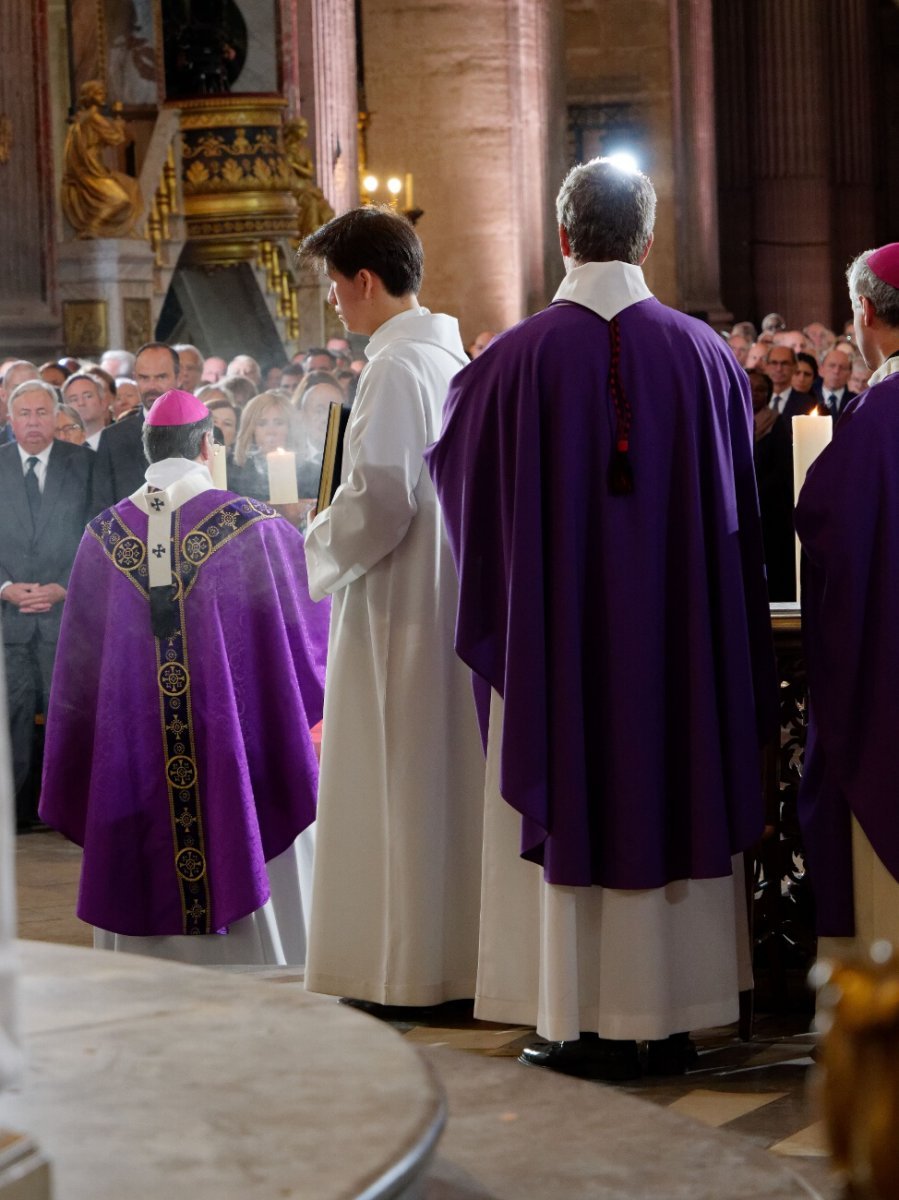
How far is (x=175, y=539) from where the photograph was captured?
543cm

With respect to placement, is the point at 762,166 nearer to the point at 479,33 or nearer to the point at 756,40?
the point at 756,40

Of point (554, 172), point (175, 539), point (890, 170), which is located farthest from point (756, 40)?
point (175, 539)

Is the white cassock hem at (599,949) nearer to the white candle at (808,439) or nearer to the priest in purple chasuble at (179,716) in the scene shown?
the white candle at (808,439)

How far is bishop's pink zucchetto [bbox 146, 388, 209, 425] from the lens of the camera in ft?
18.0

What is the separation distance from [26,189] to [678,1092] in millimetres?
9593

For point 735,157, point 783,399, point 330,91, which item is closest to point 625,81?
point 735,157

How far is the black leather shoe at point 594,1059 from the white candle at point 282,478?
187 cm

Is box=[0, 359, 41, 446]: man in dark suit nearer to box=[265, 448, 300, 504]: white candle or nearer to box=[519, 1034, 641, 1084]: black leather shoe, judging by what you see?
box=[265, 448, 300, 504]: white candle

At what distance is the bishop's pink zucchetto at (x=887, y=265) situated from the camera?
4293 millimetres

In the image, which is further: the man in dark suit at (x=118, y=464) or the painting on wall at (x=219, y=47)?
the painting on wall at (x=219, y=47)

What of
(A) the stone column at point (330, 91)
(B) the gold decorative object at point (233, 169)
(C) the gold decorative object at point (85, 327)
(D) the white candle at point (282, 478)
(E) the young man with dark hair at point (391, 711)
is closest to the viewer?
(E) the young man with dark hair at point (391, 711)

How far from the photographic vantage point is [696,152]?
25.0 m

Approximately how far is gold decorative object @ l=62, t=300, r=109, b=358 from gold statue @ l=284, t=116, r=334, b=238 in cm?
288

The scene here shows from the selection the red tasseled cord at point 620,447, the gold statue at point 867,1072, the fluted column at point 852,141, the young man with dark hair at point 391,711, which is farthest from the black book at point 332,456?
the fluted column at point 852,141
